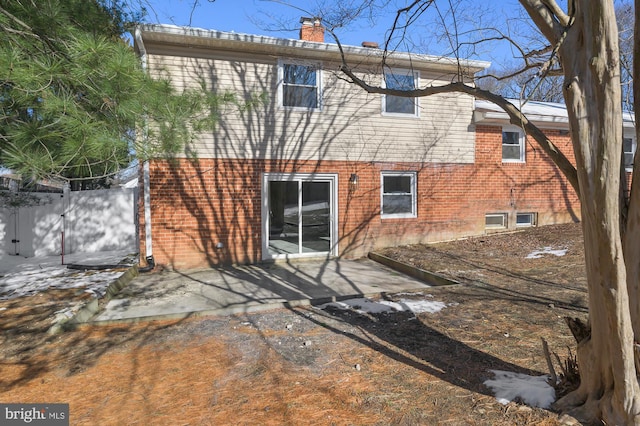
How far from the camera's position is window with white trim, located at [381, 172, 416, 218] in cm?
1059

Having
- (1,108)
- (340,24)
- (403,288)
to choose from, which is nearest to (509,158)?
(403,288)

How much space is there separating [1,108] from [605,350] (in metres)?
5.54

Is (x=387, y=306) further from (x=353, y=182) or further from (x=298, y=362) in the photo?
(x=353, y=182)

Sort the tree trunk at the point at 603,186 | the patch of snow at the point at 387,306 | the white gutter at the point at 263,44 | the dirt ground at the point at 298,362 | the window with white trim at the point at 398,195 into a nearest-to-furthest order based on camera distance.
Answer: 1. the tree trunk at the point at 603,186
2. the dirt ground at the point at 298,362
3. the patch of snow at the point at 387,306
4. the white gutter at the point at 263,44
5. the window with white trim at the point at 398,195

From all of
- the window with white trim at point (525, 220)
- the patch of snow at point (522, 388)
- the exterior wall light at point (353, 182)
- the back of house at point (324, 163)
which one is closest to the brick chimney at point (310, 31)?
the back of house at point (324, 163)

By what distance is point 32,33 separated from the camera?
373cm

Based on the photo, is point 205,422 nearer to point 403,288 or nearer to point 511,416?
point 511,416

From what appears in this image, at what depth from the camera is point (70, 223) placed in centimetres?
1214

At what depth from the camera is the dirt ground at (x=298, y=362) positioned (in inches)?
121

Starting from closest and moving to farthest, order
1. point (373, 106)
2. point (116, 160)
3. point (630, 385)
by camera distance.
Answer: point (630, 385) → point (116, 160) → point (373, 106)

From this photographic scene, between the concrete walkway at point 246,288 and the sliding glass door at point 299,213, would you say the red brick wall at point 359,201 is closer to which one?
the sliding glass door at point 299,213

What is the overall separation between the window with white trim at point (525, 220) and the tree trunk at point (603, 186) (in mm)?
10193

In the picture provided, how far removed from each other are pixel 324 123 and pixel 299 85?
43.6 inches

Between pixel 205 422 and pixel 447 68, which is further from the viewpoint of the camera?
pixel 447 68
